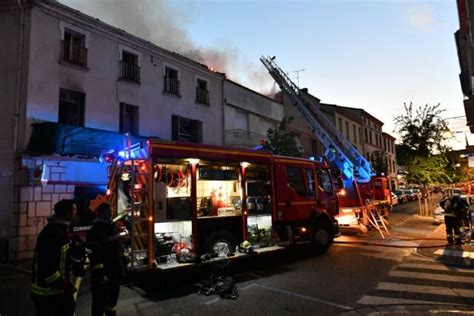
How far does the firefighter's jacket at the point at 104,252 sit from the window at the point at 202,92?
1401 centimetres

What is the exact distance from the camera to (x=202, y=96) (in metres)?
19.0

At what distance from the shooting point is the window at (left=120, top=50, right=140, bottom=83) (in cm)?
1511

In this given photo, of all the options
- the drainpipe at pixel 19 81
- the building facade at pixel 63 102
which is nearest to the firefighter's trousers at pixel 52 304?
the building facade at pixel 63 102

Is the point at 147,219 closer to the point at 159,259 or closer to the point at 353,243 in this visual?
the point at 159,259

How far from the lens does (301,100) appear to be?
17297mm

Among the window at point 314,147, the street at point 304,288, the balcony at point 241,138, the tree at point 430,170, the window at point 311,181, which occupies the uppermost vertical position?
the window at point 314,147

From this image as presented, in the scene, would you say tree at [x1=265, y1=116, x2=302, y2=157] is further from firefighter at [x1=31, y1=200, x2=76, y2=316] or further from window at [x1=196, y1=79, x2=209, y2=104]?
firefighter at [x1=31, y1=200, x2=76, y2=316]

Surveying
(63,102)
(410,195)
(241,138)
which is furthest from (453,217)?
(410,195)

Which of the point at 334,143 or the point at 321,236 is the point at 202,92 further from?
the point at 321,236

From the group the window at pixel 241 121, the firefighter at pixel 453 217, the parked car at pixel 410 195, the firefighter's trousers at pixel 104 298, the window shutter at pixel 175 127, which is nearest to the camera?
the firefighter's trousers at pixel 104 298

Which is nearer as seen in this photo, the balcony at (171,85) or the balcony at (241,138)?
the balcony at (171,85)

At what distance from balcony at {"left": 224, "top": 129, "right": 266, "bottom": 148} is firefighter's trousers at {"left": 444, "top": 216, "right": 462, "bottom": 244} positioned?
401 inches

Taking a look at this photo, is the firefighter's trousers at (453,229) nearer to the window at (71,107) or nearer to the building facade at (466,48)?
the building facade at (466,48)

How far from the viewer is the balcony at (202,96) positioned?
18688mm
